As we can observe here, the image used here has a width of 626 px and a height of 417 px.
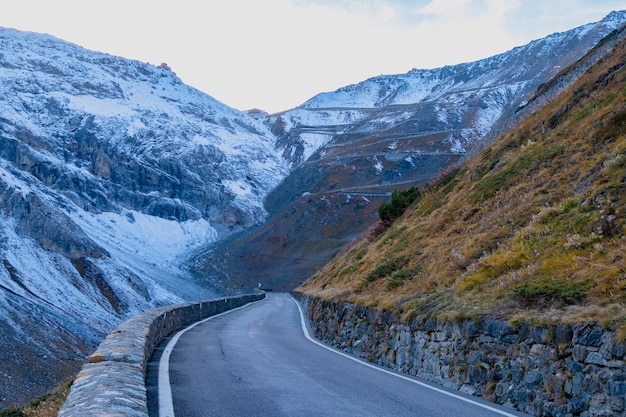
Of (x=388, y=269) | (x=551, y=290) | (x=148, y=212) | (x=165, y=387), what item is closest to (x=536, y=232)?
(x=551, y=290)

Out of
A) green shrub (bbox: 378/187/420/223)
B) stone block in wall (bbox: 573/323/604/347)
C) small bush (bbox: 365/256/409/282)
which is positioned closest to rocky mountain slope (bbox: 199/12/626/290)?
green shrub (bbox: 378/187/420/223)

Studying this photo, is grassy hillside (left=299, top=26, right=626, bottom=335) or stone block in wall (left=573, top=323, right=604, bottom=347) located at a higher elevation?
grassy hillside (left=299, top=26, right=626, bottom=335)

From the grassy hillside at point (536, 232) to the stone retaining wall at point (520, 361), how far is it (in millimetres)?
302

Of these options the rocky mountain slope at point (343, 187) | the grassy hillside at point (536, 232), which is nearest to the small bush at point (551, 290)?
the grassy hillside at point (536, 232)

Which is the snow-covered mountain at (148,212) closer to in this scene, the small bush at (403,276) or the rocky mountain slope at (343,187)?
the rocky mountain slope at (343,187)

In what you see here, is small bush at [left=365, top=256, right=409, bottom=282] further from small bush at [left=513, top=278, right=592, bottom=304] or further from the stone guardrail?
small bush at [left=513, top=278, right=592, bottom=304]

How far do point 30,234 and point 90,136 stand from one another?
345ft

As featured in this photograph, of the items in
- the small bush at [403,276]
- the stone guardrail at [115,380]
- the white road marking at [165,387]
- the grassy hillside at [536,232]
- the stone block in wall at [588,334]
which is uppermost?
the grassy hillside at [536,232]

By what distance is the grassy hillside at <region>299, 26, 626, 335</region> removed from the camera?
10016 mm

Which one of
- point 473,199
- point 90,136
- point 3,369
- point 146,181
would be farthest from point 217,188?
point 473,199

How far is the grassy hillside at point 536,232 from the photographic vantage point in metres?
10.0

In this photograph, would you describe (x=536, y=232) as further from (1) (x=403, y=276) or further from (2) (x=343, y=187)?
(2) (x=343, y=187)

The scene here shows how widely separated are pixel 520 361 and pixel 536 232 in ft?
16.3

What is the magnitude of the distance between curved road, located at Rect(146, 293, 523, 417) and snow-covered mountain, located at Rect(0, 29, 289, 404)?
24.9m
